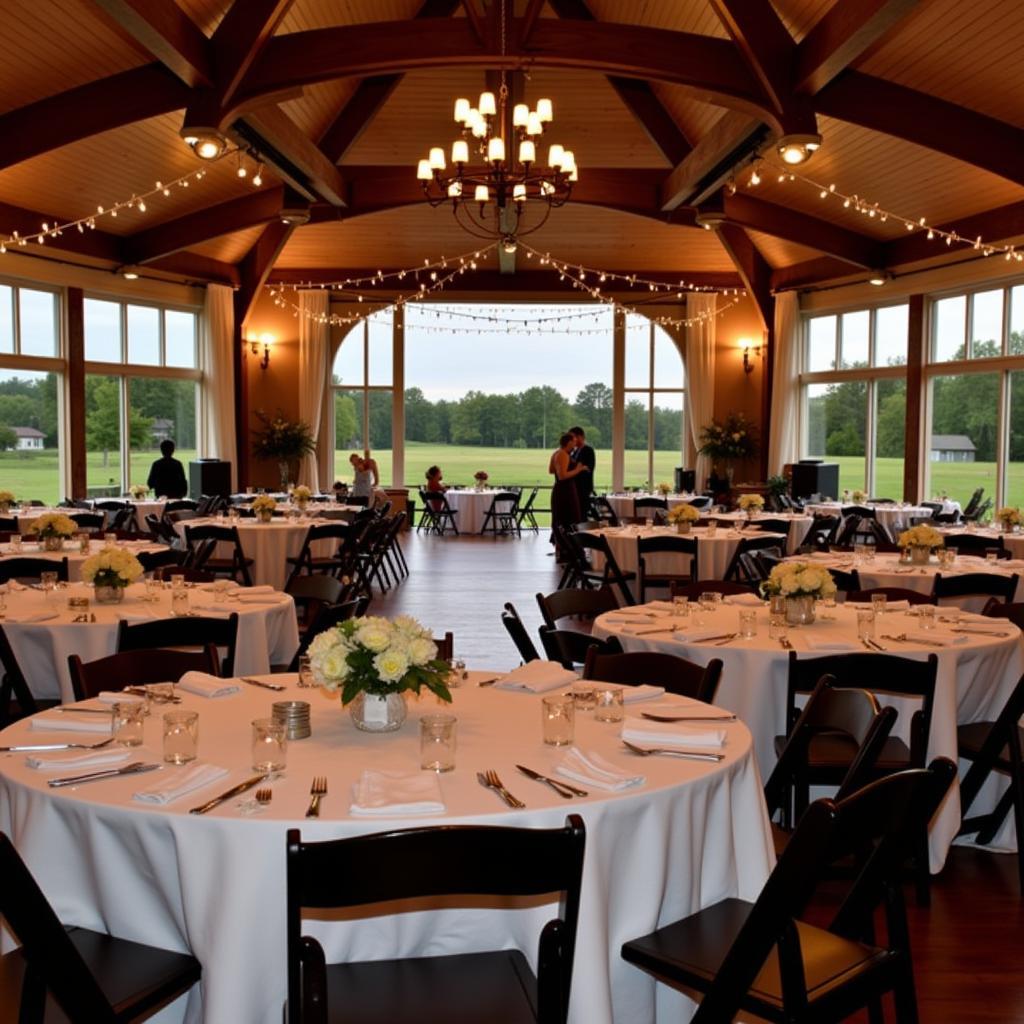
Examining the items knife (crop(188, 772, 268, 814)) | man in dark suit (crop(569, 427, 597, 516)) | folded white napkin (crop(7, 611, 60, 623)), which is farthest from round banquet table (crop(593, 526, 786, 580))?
knife (crop(188, 772, 268, 814))

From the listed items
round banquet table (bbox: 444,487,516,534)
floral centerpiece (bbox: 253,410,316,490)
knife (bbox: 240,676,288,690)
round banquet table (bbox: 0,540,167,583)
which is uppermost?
floral centerpiece (bbox: 253,410,316,490)

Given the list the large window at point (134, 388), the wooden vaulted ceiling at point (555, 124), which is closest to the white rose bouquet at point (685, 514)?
the wooden vaulted ceiling at point (555, 124)

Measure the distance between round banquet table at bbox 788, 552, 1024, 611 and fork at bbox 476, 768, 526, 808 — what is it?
445cm

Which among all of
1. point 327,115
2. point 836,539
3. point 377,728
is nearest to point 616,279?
point 327,115

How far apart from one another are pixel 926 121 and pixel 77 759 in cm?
951

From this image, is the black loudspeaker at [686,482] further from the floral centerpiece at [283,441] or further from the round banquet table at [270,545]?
the round banquet table at [270,545]

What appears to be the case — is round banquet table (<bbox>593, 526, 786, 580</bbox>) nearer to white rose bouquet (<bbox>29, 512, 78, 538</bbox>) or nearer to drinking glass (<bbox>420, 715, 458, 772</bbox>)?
white rose bouquet (<bbox>29, 512, 78, 538</bbox>)

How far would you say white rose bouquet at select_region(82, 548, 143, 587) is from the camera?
524 centimetres

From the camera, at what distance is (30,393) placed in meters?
13.8

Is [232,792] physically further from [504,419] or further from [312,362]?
[504,419]

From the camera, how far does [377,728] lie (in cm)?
302

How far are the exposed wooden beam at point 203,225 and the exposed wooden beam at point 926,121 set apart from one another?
23.8ft

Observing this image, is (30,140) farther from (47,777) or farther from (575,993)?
(575,993)

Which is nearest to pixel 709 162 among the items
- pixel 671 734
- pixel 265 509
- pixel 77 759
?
pixel 265 509
